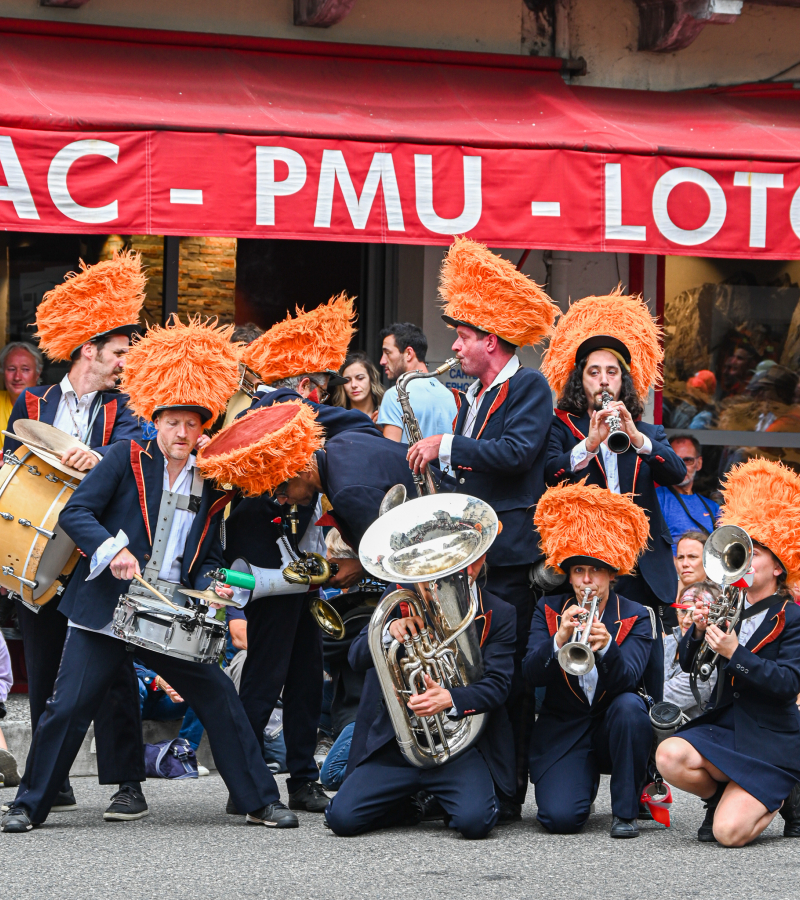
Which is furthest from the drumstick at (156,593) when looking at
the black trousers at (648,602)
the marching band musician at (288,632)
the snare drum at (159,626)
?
the black trousers at (648,602)

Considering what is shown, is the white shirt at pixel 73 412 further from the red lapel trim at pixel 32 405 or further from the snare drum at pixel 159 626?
the snare drum at pixel 159 626

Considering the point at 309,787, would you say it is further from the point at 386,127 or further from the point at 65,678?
the point at 386,127

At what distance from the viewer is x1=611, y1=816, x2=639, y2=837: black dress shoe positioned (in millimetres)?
5359

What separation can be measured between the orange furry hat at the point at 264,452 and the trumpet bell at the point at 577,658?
1.20 metres

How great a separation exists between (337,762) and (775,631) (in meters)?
1.93

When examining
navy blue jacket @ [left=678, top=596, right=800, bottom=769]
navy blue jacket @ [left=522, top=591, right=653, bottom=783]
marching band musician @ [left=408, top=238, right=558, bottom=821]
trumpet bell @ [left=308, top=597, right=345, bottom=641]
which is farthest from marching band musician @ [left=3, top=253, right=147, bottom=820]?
navy blue jacket @ [left=678, top=596, right=800, bottom=769]

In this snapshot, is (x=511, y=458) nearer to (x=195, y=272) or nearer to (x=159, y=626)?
(x=159, y=626)

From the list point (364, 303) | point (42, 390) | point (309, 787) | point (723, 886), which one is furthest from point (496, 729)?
point (364, 303)

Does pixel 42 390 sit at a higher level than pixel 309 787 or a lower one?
higher

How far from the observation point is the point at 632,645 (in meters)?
5.56

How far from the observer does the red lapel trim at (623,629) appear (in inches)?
218

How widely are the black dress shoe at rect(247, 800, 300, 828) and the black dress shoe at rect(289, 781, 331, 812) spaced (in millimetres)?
348

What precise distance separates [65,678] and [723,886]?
2468 millimetres

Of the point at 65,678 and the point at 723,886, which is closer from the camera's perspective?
the point at 723,886
